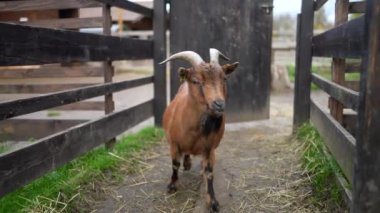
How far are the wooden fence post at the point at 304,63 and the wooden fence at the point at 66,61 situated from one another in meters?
1.88

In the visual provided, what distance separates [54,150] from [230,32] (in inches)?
136

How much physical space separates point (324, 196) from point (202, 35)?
3.36 m

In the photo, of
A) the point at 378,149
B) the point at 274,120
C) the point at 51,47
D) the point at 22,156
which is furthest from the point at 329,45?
the point at 274,120

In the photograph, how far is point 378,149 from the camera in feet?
7.12

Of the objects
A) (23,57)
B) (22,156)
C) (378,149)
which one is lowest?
(22,156)

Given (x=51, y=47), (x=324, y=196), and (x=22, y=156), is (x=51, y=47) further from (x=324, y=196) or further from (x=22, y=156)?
(x=324, y=196)

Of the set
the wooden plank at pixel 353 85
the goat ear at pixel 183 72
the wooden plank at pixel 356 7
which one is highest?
the wooden plank at pixel 356 7

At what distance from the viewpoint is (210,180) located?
3426 mm

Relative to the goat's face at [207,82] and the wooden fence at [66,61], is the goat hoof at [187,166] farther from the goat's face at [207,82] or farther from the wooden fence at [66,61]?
the goat's face at [207,82]

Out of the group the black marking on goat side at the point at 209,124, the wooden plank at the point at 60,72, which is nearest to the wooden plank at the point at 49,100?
the wooden plank at the point at 60,72

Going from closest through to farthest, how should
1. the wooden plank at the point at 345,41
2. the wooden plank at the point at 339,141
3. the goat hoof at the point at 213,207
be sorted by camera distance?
the wooden plank at the point at 345,41 < the wooden plank at the point at 339,141 < the goat hoof at the point at 213,207

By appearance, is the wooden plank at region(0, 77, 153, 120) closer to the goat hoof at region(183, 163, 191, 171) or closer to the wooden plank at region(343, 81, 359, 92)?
the goat hoof at region(183, 163, 191, 171)

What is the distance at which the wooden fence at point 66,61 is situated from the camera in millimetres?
2793

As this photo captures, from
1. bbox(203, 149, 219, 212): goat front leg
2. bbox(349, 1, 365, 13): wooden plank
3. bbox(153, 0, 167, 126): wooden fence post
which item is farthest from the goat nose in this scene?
bbox(153, 0, 167, 126): wooden fence post
